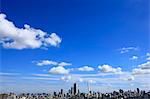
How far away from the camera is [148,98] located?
612 ft

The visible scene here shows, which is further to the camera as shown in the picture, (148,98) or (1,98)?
(148,98)

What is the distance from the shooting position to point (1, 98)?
6403 inches

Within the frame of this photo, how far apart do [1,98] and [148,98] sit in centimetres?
8055
